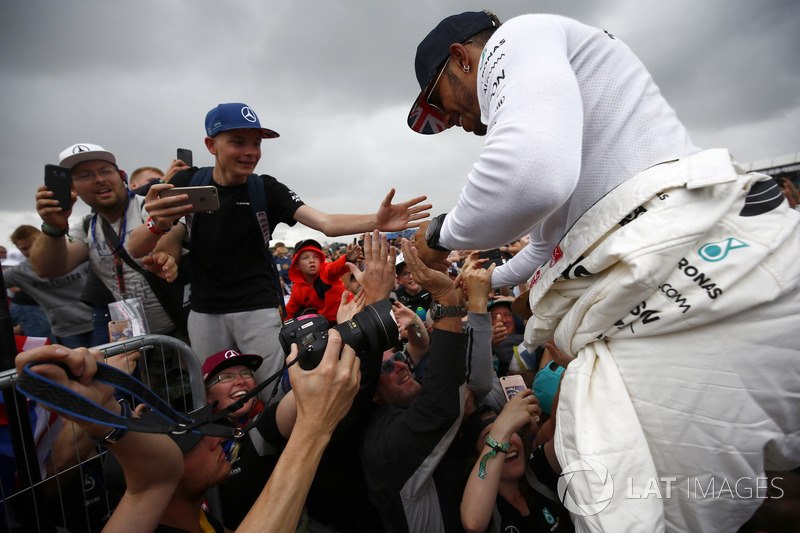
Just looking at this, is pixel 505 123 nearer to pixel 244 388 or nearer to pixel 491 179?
pixel 491 179

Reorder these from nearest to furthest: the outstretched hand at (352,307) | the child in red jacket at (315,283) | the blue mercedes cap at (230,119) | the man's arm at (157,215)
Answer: the outstretched hand at (352,307)
the man's arm at (157,215)
the blue mercedes cap at (230,119)
the child in red jacket at (315,283)

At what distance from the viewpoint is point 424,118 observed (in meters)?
1.77

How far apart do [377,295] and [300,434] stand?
2.90 ft

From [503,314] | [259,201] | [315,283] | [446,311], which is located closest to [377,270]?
[446,311]

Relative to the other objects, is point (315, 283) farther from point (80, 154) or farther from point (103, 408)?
point (103, 408)

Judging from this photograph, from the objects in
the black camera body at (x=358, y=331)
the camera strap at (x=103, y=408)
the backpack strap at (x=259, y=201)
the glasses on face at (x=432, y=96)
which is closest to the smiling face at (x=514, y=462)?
the black camera body at (x=358, y=331)

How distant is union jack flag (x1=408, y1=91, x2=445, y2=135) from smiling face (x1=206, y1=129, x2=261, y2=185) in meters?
1.42

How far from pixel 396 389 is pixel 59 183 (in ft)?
7.98

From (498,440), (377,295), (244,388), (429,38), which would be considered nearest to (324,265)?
(244,388)

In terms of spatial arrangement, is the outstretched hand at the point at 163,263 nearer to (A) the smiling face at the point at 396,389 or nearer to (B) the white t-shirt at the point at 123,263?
(B) the white t-shirt at the point at 123,263

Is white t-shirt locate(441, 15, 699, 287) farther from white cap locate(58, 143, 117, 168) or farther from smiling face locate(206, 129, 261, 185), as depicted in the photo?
white cap locate(58, 143, 117, 168)

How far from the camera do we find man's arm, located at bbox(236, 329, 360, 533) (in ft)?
3.35

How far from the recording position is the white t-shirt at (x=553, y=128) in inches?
34.6

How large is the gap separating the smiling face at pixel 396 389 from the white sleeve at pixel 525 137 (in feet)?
5.43
